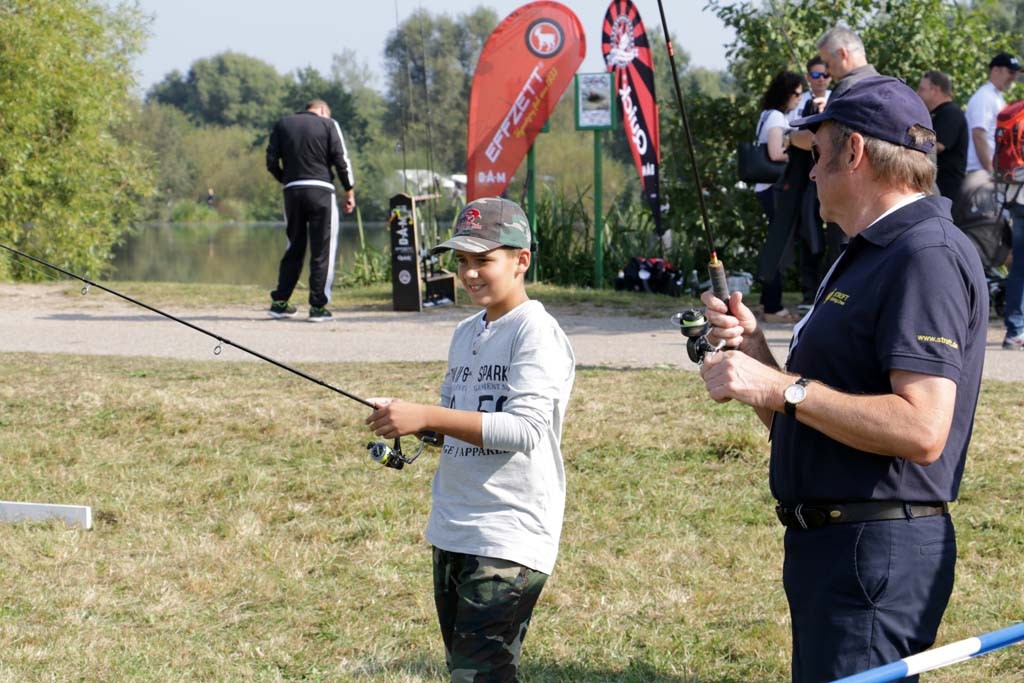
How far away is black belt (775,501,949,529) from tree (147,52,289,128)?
13150cm

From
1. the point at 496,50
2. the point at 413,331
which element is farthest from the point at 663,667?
the point at 496,50

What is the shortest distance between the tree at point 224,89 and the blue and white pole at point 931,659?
432ft

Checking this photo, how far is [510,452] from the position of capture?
9.95ft

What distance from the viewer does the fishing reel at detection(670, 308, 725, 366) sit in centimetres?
258

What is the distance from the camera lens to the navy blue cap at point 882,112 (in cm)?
229

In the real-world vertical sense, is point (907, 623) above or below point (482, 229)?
below

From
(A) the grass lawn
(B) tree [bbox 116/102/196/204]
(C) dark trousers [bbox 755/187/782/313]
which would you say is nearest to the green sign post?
(C) dark trousers [bbox 755/187/782/313]

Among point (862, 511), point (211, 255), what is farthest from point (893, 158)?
point (211, 255)

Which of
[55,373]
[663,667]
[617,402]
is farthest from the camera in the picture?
[55,373]

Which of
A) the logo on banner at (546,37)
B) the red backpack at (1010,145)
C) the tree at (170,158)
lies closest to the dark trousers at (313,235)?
the logo on banner at (546,37)

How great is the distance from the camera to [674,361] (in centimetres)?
821

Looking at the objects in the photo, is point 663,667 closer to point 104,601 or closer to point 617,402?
point 104,601

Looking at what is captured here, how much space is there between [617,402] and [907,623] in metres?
4.49

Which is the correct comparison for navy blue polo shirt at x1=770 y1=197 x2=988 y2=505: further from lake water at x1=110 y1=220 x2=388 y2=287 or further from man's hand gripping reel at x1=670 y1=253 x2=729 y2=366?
lake water at x1=110 y1=220 x2=388 y2=287
